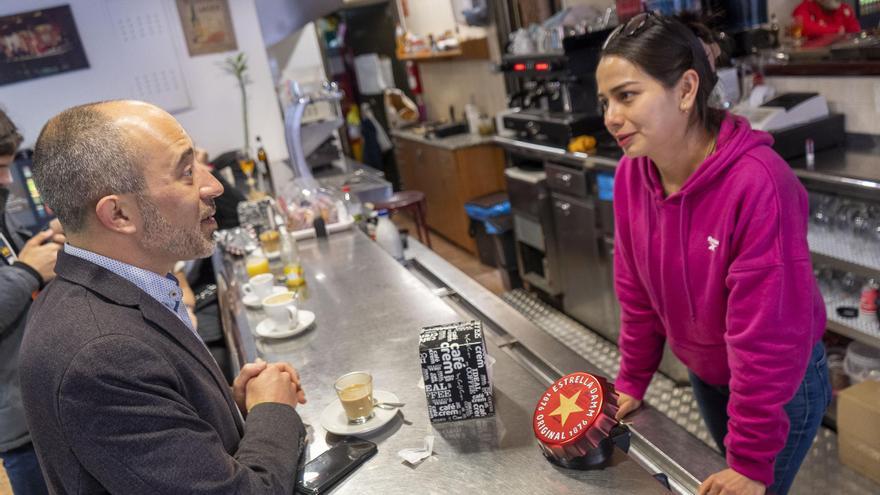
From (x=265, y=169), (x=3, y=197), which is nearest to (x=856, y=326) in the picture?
(x=3, y=197)

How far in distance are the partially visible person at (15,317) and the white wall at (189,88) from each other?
2785 mm

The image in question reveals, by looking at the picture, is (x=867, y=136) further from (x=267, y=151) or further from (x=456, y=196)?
(x=267, y=151)

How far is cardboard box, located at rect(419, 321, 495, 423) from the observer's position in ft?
4.62

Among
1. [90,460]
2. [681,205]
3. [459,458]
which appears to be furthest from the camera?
[681,205]

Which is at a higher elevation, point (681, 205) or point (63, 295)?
point (63, 295)

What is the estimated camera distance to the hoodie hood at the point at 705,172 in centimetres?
153

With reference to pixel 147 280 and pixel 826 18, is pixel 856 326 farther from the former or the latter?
pixel 147 280

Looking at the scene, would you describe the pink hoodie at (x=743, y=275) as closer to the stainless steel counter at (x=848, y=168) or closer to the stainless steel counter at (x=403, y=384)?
the stainless steel counter at (x=403, y=384)

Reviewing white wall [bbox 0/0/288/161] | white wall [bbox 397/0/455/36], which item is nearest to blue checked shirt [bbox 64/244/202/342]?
white wall [bbox 0/0/288/161]

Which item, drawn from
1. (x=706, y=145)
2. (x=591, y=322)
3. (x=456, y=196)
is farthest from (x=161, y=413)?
(x=456, y=196)

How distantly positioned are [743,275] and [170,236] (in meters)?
1.13

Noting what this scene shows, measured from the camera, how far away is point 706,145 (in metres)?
1.64

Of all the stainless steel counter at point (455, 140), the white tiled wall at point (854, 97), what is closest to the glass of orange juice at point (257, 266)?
the white tiled wall at point (854, 97)

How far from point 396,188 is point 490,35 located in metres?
3.30
